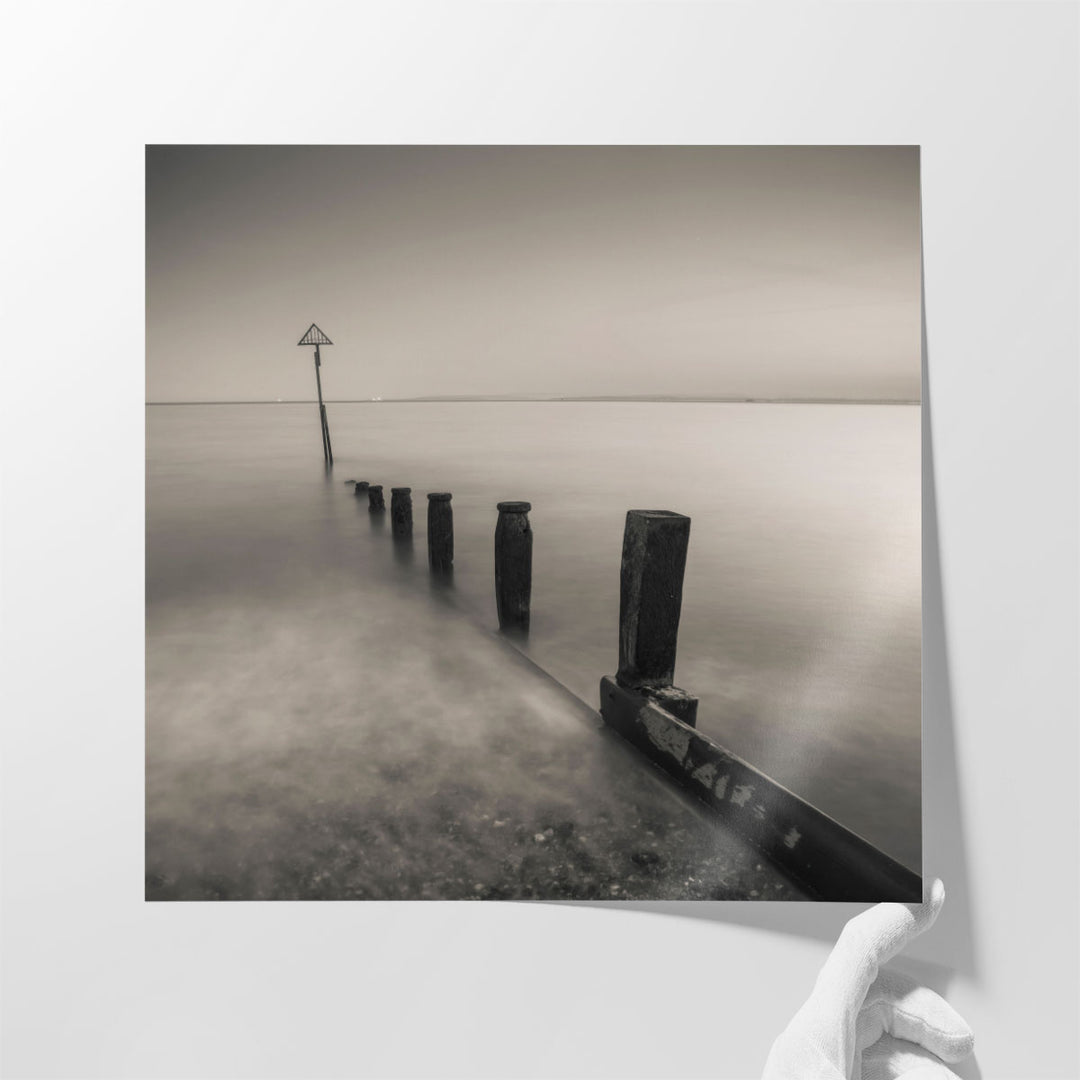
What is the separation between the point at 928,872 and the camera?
1.70m

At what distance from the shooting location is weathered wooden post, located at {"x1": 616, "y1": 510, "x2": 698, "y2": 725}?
1745mm

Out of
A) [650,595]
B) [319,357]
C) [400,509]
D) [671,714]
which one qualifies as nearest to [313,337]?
[319,357]

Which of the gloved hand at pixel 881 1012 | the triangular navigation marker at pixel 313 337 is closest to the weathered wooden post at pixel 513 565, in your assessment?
the triangular navigation marker at pixel 313 337

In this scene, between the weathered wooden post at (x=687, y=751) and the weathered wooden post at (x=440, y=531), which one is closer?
the weathered wooden post at (x=687, y=751)

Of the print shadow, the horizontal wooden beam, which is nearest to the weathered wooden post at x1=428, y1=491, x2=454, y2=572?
the horizontal wooden beam

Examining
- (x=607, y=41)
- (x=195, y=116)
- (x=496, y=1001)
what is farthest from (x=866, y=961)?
(x=195, y=116)

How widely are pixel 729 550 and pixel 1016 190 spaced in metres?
0.84

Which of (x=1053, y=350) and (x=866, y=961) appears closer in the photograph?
(x=866, y=961)

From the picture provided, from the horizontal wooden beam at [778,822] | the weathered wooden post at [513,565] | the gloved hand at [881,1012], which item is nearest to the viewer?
the gloved hand at [881,1012]

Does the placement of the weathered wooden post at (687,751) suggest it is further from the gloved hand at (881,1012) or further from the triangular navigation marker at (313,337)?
the triangular navigation marker at (313,337)

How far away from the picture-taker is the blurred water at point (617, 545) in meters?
Result: 1.69

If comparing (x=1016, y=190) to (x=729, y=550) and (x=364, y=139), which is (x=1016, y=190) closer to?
(x=729, y=550)

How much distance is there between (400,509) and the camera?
1.77 meters

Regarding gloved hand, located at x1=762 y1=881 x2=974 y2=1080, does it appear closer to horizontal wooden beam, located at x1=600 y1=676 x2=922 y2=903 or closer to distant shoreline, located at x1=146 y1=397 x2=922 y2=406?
horizontal wooden beam, located at x1=600 y1=676 x2=922 y2=903
